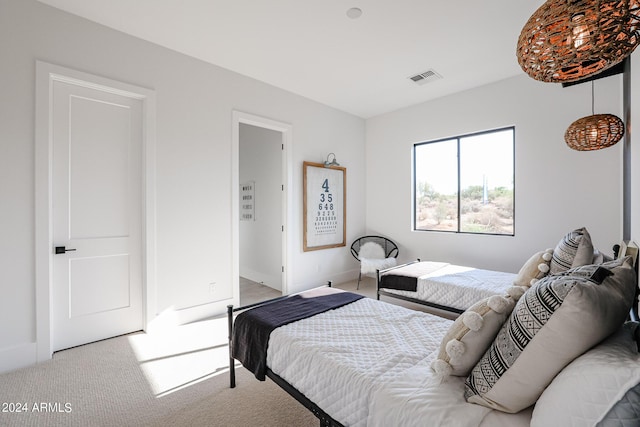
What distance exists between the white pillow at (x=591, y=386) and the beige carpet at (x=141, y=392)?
1374 mm

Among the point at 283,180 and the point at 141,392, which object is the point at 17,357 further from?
the point at 283,180

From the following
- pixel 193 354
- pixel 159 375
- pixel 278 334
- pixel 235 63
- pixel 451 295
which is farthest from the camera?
pixel 235 63

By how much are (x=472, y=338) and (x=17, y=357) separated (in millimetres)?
3300

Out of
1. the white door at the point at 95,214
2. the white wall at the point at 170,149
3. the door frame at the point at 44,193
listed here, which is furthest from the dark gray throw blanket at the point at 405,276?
the door frame at the point at 44,193

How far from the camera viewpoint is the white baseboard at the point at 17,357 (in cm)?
231

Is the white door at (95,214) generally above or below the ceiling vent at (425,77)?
below

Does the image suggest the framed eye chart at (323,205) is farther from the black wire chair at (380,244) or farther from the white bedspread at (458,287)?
the white bedspread at (458,287)

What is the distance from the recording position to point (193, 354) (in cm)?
265

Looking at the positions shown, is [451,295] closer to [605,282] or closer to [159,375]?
[605,282]

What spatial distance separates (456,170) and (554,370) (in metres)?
3.94

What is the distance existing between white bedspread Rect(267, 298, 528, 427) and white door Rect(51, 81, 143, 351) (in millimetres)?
2104

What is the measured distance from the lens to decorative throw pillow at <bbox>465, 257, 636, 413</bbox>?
34.9 inches

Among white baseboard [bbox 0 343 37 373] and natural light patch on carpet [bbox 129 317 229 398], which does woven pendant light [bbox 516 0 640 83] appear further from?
white baseboard [bbox 0 343 37 373]

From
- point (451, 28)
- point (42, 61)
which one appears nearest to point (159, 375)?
point (42, 61)
